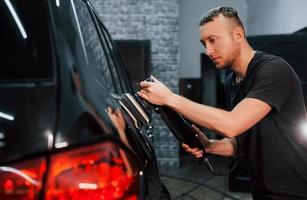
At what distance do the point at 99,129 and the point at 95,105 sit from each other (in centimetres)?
7

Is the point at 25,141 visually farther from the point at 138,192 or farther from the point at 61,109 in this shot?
the point at 138,192

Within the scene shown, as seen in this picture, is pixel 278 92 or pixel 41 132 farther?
pixel 278 92

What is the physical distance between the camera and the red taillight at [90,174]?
0.75 meters

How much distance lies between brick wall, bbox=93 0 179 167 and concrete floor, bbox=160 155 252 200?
0.64 metres

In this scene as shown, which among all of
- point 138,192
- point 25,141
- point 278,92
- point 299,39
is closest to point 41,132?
point 25,141

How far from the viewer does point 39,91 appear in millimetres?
812

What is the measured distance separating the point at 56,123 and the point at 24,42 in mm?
275

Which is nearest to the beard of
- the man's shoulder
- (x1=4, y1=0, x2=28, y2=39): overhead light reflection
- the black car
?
the man's shoulder

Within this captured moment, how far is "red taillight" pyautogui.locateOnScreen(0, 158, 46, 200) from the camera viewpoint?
73 cm

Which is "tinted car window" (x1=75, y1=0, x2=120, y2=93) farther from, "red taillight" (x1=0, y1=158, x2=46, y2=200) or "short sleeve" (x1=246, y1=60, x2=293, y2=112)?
"short sleeve" (x1=246, y1=60, x2=293, y2=112)

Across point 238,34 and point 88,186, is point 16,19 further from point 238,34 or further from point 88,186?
point 238,34

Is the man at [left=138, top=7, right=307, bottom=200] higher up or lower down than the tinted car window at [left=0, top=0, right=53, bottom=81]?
lower down

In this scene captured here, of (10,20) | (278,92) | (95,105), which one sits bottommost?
(278,92)

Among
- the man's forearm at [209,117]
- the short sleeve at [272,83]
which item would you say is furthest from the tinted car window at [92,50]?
the short sleeve at [272,83]
